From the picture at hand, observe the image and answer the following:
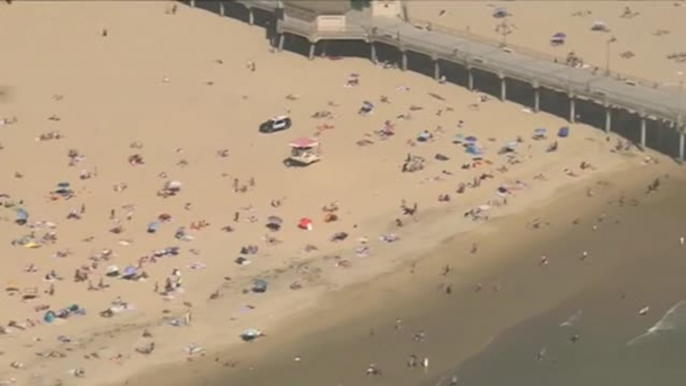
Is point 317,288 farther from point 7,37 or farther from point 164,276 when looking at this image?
point 7,37

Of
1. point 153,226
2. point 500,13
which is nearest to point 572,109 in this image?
point 500,13

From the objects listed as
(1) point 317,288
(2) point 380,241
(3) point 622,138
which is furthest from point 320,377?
(3) point 622,138

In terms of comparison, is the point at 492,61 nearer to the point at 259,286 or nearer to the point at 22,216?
the point at 259,286

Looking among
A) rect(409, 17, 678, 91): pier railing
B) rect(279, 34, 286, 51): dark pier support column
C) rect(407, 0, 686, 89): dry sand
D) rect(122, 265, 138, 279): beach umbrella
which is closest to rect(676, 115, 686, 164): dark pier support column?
rect(409, 17, 678, 91): pier railing

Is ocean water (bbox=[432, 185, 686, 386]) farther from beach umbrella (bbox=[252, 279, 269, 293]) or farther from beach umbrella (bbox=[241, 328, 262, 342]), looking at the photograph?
beach umbrella (bbox=[252, 279, 269, 293])

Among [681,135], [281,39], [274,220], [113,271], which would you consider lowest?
Result: [281,39]

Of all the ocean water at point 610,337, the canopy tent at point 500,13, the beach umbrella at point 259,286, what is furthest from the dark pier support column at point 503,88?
the beach umbrella at point 259,286
